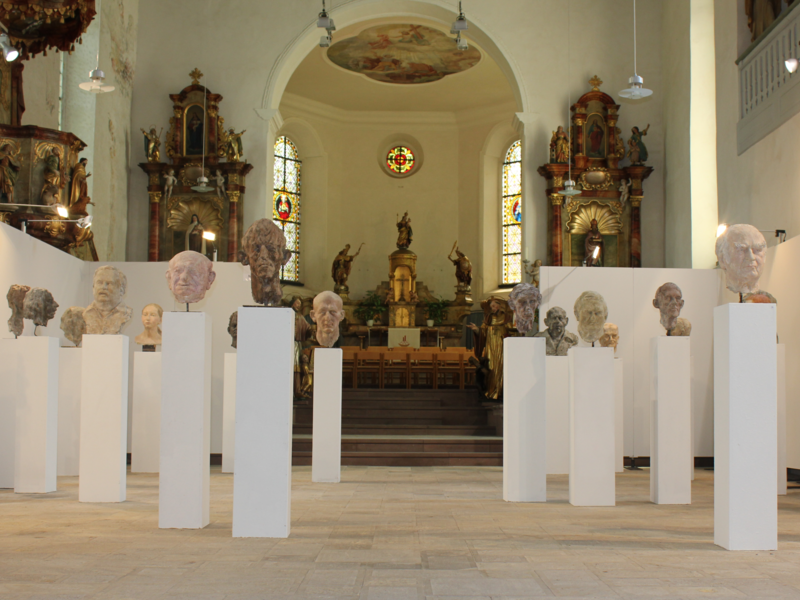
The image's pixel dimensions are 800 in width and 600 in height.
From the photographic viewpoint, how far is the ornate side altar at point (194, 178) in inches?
582

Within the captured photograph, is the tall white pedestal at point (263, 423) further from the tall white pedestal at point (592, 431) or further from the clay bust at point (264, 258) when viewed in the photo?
the tall white pedestal at point (592, 431)

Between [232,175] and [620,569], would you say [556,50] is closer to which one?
[232,175]

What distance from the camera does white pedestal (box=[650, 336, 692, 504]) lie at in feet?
22.6

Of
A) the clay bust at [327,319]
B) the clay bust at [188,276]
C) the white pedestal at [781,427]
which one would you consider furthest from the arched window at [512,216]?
the clay bust at [188,276]

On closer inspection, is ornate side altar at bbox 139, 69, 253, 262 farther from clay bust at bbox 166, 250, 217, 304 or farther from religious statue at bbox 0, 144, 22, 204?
clay bust at bbox 166, 250, 217, 304

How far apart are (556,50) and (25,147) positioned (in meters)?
9.75

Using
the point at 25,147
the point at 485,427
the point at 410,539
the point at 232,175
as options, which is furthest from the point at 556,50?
the point at 410,539

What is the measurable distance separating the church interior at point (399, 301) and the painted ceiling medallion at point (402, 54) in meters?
0.11

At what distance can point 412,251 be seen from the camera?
20.6 meters

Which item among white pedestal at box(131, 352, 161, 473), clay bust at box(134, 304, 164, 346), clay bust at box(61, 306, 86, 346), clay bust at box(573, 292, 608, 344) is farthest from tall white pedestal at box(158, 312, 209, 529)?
clay bust at box(134, 304, 164, 346)

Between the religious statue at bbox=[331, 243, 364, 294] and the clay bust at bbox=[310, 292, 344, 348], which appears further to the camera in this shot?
the religious statue at bbox=[331, 243, 364, 294]

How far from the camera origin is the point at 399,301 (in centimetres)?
1909

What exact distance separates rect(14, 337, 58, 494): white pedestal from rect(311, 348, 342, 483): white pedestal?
2513 millimetres

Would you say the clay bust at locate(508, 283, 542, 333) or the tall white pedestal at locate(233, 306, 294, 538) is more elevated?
the clay bust at locate(508, 283, 542, 333)
